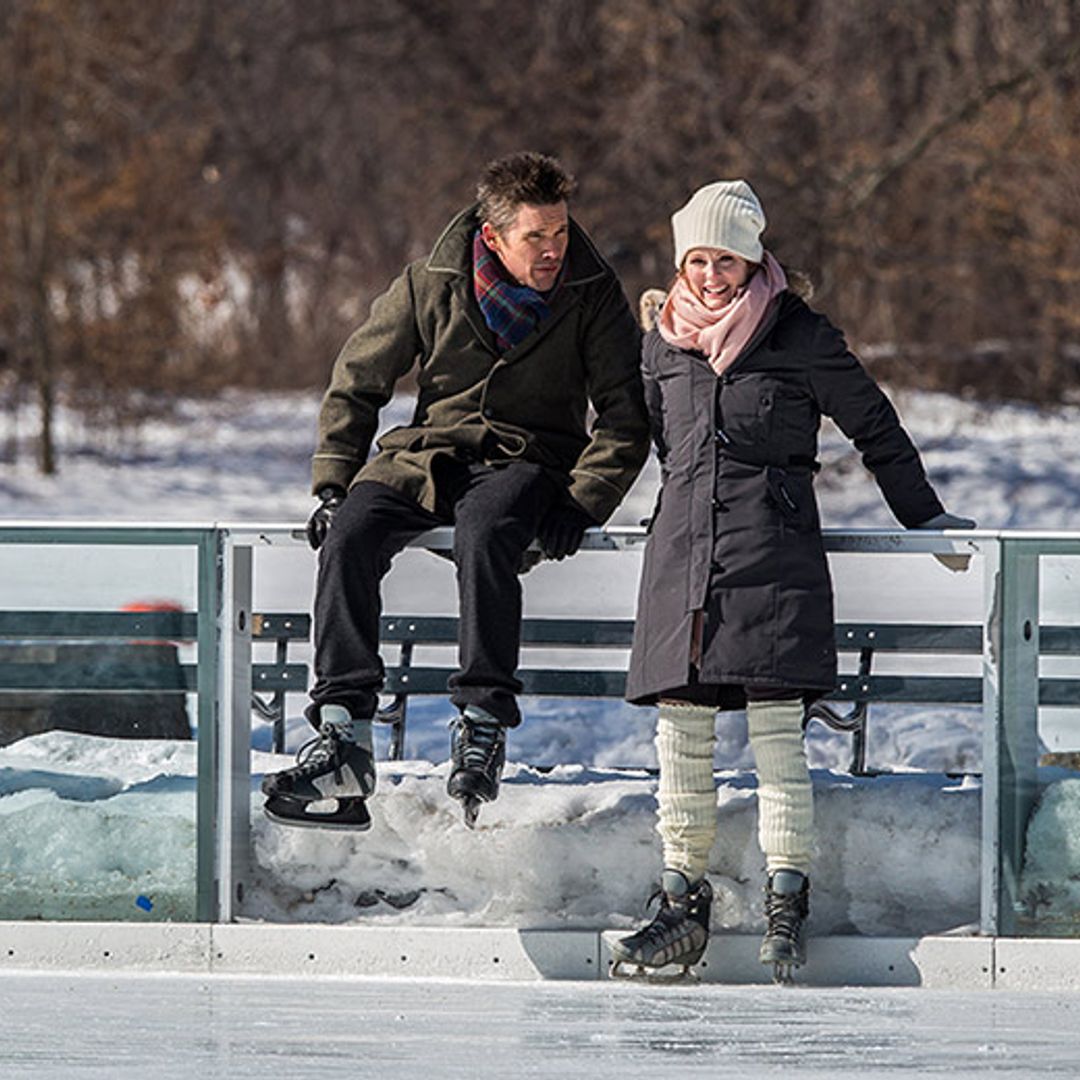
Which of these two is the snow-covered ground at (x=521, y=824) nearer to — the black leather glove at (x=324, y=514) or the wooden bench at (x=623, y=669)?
the wooden bench at (x=623, y=669)

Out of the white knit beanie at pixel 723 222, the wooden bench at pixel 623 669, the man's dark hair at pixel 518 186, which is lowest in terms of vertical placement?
the wooden bench at pixel 623 669

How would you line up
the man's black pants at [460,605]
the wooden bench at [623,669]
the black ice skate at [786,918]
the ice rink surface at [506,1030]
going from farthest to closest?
the wooden bench at [623,669] < the man's black pants at [460,605] < the black ice skate at [786,918] < the ice rink surface at [506,1030]

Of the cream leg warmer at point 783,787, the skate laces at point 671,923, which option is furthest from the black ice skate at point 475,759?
the cream leg warmer at point 783,787

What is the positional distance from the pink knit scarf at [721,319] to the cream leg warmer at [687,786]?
2.16 ft

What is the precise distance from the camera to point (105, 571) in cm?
492

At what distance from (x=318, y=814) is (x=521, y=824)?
1.42 feet

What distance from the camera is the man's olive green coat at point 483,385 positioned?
4887 mm

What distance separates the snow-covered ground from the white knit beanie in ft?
2.14

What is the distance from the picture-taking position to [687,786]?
4.70m

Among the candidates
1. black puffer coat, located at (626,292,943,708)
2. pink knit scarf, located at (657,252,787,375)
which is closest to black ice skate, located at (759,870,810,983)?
black puffer coat, located at (626,292,943,708)

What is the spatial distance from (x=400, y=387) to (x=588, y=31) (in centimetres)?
332

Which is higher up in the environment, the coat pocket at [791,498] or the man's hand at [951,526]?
the coat pocket at [791,498]

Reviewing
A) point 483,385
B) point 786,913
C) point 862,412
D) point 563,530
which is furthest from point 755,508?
point 786,913

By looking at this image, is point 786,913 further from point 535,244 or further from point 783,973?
point 535,244
